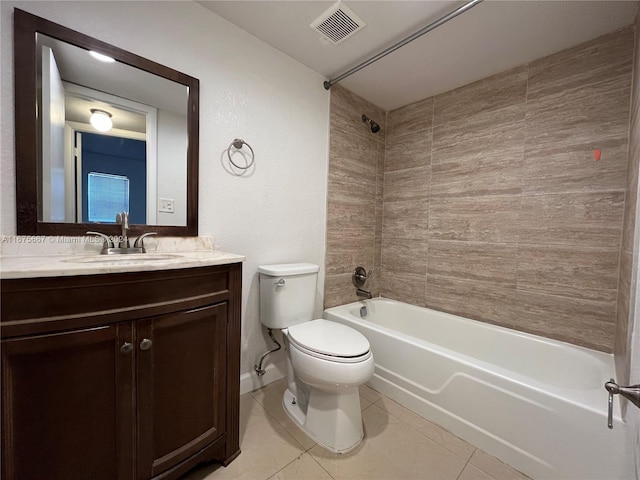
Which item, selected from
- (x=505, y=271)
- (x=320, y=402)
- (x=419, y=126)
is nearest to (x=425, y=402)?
(x=320, y=402)

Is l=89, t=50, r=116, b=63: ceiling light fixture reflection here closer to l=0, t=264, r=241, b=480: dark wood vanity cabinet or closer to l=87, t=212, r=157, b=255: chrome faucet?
l=87, t=212, r=157, b=255: chrome faucet

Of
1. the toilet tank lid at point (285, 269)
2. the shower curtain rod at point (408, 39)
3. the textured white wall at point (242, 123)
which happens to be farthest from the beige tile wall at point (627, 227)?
the textured white wall at point (242, 123)

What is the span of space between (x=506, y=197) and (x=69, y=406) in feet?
7.77

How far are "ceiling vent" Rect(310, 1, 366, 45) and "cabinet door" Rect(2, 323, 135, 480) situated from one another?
1.68 metres

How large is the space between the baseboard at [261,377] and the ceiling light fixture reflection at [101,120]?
154 cm

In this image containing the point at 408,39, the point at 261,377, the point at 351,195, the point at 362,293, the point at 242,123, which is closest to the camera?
the point at 408,39

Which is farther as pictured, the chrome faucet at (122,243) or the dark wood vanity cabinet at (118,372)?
the chrome faucet at (122,243)

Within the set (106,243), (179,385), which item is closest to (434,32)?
(106,243)

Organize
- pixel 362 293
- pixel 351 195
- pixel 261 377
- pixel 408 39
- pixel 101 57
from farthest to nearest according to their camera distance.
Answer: pixel 362 293 < pixel 351 195 < pixel 261 377 < pixel 408 39 < pixel 101 57

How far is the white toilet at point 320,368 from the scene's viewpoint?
3.84 ft

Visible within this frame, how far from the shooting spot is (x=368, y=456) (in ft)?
3.87

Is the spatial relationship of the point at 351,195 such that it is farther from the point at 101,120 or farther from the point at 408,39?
the point at 101,120

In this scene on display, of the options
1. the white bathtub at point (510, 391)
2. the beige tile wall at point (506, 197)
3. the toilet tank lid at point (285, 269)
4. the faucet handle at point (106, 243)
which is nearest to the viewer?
the white bathtub at point (510, 391)

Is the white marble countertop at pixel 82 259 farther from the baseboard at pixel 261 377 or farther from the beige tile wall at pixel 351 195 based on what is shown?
the beige tile wall at pixel 351 195
